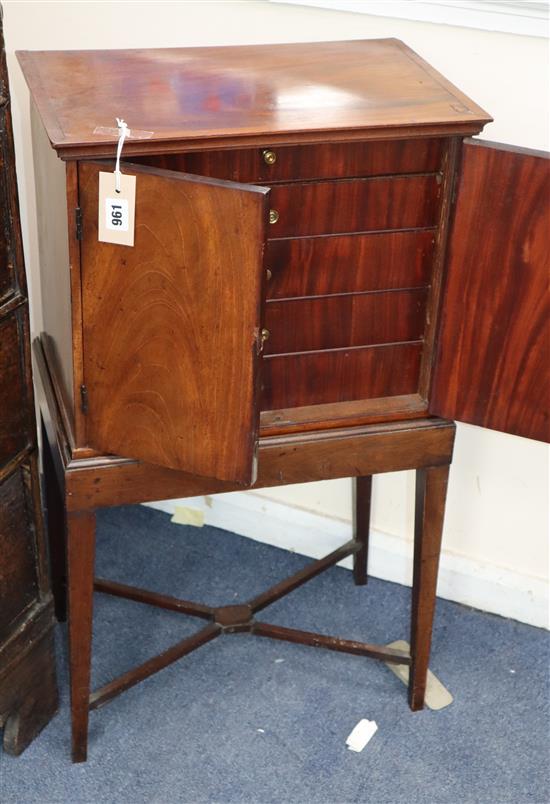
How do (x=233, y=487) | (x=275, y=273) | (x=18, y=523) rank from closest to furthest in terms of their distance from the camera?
(x=275, y=273) → (x=233, y=487) → (x=18, y=523)

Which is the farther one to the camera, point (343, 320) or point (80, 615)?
point (80, 615)

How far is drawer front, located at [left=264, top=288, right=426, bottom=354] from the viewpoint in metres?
1.68

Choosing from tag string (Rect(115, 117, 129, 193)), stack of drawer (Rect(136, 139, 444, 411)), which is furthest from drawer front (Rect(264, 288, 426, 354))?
tag string (Rect(115, 117, 129, 193))

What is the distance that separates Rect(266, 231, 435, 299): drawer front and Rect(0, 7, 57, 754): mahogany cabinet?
0.39 meters

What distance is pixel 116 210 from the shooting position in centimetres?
145

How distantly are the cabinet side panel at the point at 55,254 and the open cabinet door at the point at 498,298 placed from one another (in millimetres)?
578

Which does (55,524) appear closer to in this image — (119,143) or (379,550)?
(379,550)

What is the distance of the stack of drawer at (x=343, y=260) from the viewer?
157 centimetres

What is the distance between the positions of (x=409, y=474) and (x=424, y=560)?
0.44m

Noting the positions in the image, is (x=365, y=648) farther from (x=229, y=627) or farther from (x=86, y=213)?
(x=86, y=213)

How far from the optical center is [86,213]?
1472 millimetres

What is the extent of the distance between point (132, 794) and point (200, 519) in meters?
0.80

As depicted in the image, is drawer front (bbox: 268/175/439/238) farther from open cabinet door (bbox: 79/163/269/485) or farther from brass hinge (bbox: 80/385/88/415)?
brass hinge (bbox: 80/385/88/415)

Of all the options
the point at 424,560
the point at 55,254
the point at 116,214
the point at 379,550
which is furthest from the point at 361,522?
the point at 116,214
